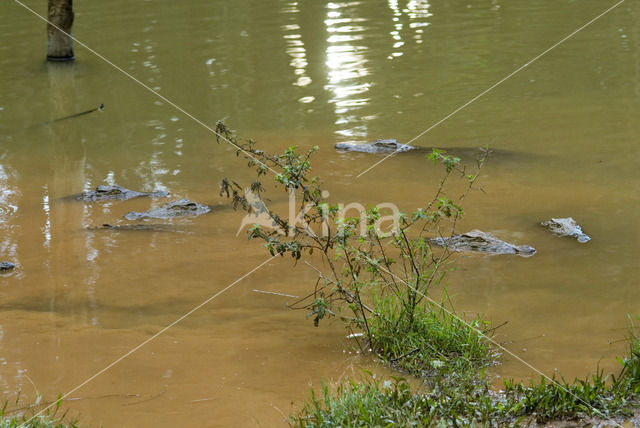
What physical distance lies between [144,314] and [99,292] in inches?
20.9

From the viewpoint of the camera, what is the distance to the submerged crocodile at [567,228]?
18.6 ft

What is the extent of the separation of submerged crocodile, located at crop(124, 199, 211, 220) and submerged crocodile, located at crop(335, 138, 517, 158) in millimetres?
2100

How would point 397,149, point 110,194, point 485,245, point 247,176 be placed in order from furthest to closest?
point 397,149
point 247,176
point 110,194
point 485,245

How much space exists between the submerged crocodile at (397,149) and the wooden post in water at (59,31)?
6293 millimetres

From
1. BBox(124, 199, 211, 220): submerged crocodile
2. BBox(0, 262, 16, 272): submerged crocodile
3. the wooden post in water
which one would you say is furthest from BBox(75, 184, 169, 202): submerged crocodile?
the wooden post in water

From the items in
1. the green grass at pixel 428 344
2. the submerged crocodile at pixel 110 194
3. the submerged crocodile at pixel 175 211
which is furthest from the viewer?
the submerged crocodile at pixel 110 194

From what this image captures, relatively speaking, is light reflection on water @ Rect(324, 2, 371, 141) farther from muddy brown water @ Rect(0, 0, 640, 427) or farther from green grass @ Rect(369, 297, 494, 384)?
green grass @ Rect(369, 297, 494, 384)

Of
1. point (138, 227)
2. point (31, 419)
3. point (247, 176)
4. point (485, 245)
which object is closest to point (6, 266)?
A: point (138, 227)

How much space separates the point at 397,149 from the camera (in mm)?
8047

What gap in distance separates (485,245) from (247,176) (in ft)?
9.04

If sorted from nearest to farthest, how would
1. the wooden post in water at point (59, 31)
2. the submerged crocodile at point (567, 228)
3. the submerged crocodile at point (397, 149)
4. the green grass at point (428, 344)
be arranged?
the green grass at point (428, 344) → the submerged crocodile at point (567, 228) → the submerged crocodile at point (397, 149) → the wooden post in water at point (59, 31)

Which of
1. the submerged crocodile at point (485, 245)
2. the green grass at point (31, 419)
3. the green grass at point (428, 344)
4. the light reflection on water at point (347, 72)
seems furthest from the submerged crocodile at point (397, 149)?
the green grass at point (31, 419)

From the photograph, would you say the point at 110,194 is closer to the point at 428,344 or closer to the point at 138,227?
the point at 138,227

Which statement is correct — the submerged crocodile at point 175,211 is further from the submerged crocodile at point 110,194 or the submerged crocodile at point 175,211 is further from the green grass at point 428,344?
the green grass at point 428,344
